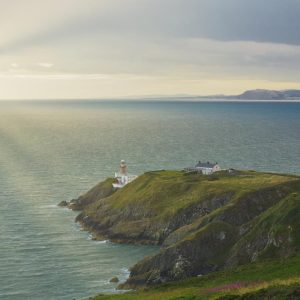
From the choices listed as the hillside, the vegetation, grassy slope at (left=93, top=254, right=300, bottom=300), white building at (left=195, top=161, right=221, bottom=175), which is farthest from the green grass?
grassy slope at (left=93, top=254, right=300, bottom=300)

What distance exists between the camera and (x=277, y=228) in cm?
7562

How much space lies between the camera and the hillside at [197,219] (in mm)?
76125

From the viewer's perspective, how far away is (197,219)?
9775cm

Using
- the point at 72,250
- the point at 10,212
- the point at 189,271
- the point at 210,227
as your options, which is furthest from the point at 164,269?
the point at 10,212

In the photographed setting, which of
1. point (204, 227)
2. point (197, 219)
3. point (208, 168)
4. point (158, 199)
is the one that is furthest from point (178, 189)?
point (204, 227)

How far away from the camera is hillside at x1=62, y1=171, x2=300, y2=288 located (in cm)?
7612

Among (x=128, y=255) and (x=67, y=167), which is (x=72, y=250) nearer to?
(x=128, y=255)

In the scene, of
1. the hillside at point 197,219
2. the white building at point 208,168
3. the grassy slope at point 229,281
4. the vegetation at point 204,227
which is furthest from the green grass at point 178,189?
the grassy slope at point 229,281

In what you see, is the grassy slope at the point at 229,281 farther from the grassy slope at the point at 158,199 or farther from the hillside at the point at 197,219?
the grassy slope at the point at 158,199

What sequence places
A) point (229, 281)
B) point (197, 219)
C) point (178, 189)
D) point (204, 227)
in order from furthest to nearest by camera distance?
point (178, 189) < point (197, 219) < point (204, 227) < point (229, 281)

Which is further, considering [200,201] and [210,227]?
[200,201]

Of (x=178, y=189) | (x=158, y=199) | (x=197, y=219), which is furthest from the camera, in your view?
(x=178, y=189)

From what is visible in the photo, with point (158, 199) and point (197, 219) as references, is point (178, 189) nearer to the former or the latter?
point (158, 199)

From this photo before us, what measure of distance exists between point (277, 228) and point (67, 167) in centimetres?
11768
